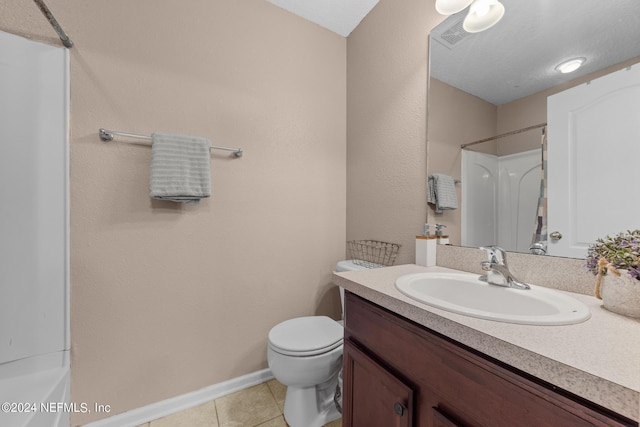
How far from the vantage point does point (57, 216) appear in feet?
3.59

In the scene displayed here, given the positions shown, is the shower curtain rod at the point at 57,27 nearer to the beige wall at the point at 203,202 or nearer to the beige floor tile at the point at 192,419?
the beige wall at the point at 203,202

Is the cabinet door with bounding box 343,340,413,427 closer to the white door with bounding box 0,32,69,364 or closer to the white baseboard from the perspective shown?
the white baseboard

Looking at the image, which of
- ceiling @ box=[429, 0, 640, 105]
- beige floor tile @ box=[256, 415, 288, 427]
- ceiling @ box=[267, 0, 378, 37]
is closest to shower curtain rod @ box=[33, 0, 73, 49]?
ceiling @ box=[267, 0, 378, 37]

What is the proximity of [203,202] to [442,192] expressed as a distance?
4.26 feet

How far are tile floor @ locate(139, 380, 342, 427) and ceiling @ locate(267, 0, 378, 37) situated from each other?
8.01 feet

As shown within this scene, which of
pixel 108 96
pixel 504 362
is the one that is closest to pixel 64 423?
pixel 108 96

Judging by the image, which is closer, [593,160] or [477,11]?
[593,160]

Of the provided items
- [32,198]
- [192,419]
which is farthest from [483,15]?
[192,419]

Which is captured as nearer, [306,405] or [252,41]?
[306,405]

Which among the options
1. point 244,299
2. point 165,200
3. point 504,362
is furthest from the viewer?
point 244,299

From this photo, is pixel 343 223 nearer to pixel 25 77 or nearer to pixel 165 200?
pixel 165 200

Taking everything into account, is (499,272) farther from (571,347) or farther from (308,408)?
(308,408)

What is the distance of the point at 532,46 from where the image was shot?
922 millimetres

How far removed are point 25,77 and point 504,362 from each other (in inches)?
75.8
